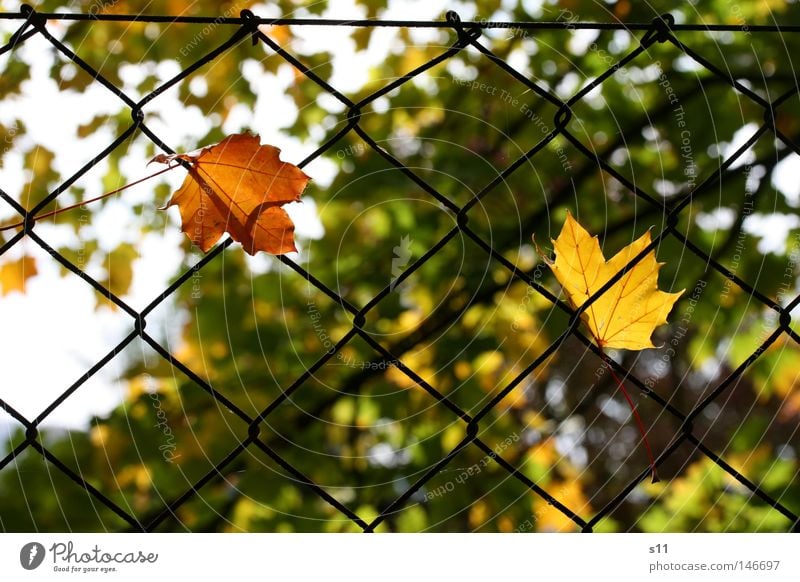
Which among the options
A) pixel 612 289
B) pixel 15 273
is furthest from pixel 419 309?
pixel 612 289

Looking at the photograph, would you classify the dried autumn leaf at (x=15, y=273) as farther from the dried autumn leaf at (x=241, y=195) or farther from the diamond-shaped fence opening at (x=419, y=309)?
the dried autumn leaf at (x=241, y=195)

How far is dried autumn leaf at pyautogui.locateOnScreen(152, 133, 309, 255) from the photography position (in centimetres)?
55

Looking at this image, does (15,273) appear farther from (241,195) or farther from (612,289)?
(612,289)

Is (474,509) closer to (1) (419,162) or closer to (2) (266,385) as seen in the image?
(2) (266,385)

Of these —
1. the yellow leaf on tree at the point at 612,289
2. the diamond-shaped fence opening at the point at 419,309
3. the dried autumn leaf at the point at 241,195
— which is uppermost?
the diamond-shaped fence opening at the point at 419,309

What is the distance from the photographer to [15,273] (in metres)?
1.41

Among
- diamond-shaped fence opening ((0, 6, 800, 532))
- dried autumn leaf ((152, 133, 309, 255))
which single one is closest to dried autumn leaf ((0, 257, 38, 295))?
diamond-shaped fence opening ((0, 6, 800, 532))

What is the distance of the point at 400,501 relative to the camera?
1.73ft

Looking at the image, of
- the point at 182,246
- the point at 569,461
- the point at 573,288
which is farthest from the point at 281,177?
the point at 569,461

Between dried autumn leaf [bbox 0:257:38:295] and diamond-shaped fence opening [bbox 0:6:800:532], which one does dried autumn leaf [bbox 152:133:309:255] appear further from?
dried autumn leaf [bbox 0:257:38:295]

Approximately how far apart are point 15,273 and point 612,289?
47.1 inches

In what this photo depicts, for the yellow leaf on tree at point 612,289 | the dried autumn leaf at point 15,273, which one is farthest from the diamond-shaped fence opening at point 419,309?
the yellow leaf on tree at point 612,289

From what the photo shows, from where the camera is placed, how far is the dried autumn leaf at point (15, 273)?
54.6 inches

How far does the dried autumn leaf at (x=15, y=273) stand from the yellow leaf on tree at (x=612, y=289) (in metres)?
1.12
